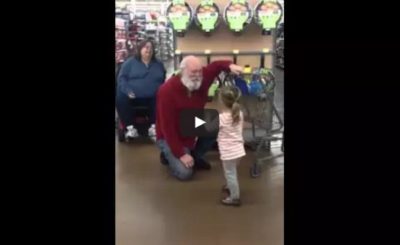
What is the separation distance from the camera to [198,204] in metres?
1.52

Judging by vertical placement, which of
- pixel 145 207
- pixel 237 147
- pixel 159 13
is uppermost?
pixel 159 13

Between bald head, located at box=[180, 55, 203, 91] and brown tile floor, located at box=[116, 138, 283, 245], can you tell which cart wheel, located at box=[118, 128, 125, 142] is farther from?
bald head, located at box=[180, 55, 203, 91]

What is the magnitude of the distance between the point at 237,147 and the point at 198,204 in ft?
0.79

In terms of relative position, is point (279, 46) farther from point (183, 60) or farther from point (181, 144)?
point (181, 144)

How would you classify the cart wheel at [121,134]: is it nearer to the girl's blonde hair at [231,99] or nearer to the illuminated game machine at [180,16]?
the girl's blonde hair at [231,99]

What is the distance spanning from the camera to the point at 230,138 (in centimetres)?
144

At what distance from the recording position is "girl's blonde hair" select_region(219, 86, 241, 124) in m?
1.47

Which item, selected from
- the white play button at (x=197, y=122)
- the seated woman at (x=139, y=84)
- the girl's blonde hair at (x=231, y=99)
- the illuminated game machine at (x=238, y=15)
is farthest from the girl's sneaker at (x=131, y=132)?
the illuminated game machine at (x=238, y=15)

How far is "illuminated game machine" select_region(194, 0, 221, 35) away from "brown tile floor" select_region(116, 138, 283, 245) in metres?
0.60

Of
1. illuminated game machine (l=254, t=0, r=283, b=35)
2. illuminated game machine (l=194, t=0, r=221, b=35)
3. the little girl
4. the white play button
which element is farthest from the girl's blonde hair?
illuminated game machine (l=194, t=0, r=221, b=35)

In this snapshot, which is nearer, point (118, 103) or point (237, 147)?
point (118, 103)

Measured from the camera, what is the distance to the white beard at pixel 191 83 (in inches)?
58.7

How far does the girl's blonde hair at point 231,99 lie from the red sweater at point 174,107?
0.06 meters

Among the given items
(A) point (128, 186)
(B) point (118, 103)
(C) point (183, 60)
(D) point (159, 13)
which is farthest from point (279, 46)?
(A) point (128, 186)
